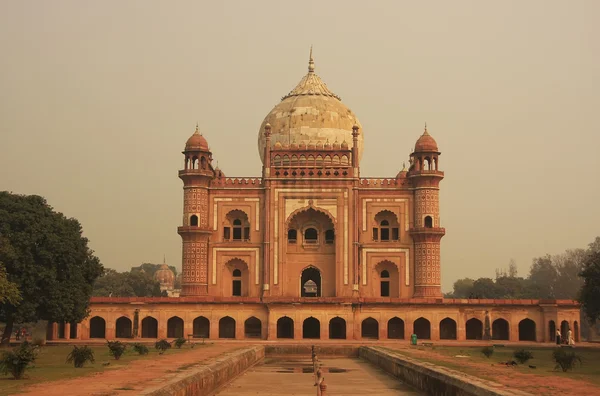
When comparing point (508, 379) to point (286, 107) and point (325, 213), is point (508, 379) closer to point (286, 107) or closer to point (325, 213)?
point (325, 213)

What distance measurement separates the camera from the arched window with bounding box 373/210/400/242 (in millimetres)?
43719

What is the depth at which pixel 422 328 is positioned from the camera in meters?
41.0

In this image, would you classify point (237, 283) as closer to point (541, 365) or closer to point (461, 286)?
point (541, 365)

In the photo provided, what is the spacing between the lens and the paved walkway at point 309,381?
58.3 feet

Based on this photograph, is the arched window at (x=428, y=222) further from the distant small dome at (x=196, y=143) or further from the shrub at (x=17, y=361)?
the shrub at (x=17, y=361)

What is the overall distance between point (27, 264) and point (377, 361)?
14.5m

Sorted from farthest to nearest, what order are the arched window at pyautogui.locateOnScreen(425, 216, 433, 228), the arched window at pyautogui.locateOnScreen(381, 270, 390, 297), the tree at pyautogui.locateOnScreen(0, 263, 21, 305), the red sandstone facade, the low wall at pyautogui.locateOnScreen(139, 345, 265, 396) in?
the arched window at pyautogui.locateOnScreen(381, 270, 390, 297)
the arched window at pyautogui.locateOnScreen(425, 216, 433, 228)
the red sandstone facade
the tree at pyautogui.locateOnScreen(0, 263, 21, 305)
the low wall at pyautogui.locateOnScreen(139, 345, 265, 396)

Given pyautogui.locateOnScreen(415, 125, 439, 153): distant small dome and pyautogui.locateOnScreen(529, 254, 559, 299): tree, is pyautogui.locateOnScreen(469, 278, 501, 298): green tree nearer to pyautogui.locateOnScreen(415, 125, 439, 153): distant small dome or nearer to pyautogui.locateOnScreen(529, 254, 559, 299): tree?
pyautogui.locateOnScreen(529, 254, 559, 299): tree

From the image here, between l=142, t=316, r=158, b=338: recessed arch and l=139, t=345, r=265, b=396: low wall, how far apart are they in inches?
667

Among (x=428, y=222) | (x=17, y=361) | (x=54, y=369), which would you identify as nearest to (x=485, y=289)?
(x=428, y=222)

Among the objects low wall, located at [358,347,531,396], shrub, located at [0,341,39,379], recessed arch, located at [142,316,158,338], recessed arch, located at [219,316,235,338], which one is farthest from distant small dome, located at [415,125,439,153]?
shrub, located at [0,341,39,379]

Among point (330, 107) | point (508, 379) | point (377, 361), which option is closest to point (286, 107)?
point (330, 107)

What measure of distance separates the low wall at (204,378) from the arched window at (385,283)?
19187 mm

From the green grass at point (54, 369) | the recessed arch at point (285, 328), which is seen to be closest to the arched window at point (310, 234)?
the recessed arch at point (285, 328)
